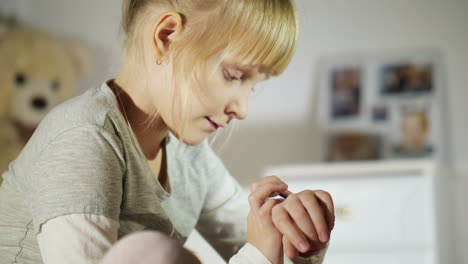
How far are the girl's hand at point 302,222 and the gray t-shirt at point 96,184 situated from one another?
154 millimetres

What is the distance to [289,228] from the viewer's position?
1.55 ft

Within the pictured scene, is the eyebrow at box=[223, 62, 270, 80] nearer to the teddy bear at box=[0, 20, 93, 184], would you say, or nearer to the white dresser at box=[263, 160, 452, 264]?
the white dresser at box=[263, 160, 452, 264]

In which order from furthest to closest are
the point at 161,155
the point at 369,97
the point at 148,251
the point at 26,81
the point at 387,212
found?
the point at 369,97
the point at 26,81
the point at 387,212
the point at 161,155
the point at 148,251

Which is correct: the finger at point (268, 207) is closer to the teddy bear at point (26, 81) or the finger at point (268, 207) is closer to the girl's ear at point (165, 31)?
the girl's ear at point (165, 31)

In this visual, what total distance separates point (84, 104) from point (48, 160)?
0.25 feet

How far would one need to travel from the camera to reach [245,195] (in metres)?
0.78

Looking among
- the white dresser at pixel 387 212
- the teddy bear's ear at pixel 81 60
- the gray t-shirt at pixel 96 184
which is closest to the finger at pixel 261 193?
the gray t-shirt at pixel 96 184

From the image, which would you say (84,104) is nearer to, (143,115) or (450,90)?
(143,115)

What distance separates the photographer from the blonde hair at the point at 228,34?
2.00 ft

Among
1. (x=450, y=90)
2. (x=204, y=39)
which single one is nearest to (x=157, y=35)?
(x=204, y=39)

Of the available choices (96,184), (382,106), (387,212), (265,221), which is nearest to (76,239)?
(96,184)

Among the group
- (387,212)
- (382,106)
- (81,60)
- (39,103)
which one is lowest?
(387,212)

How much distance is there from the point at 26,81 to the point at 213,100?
1470mm

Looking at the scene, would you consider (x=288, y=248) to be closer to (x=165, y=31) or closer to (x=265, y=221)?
(x=265, y=221)
